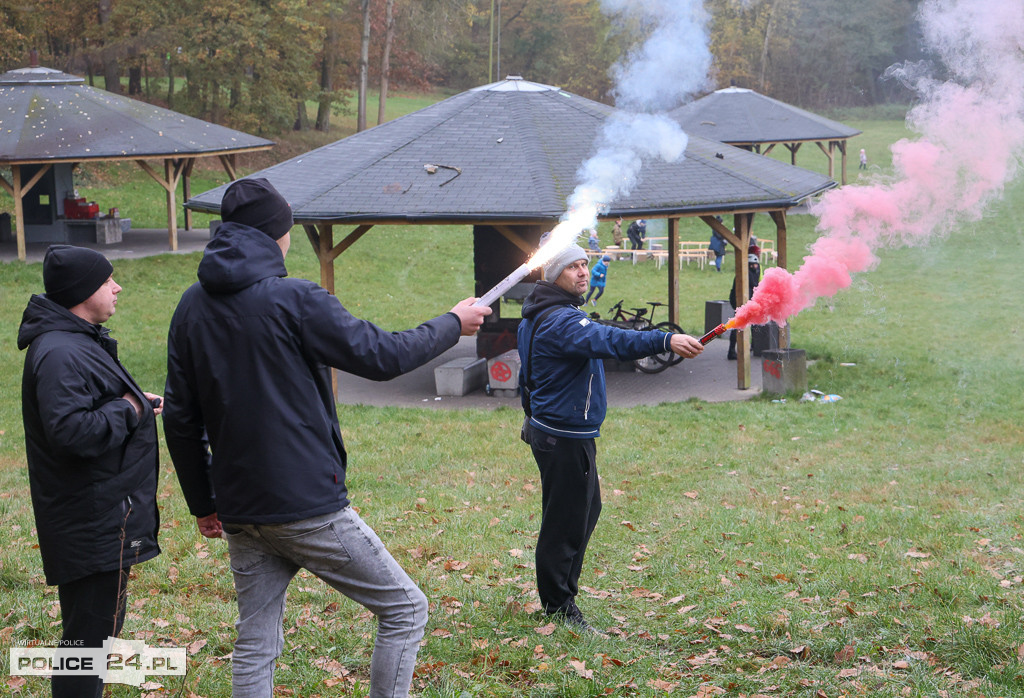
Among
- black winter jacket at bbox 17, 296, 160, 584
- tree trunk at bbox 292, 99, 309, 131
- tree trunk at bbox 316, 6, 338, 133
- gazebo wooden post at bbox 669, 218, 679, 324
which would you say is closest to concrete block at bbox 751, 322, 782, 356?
gazebo wooden post at bbox 669, 218, 679, 324

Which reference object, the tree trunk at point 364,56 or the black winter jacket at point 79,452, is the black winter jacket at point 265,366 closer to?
the black winter jacket at point 79,452

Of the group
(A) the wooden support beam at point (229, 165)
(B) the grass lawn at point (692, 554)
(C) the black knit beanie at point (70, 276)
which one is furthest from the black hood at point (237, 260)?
(A) the wooden support beam at point (229, 165)

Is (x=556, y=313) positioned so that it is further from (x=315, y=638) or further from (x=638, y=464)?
(x=638, y=464)

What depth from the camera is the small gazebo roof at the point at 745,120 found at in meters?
32.3

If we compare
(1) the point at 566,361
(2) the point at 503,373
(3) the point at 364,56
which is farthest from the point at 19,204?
(3) the point at 364,56

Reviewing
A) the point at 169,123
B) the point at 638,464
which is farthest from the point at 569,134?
the point at 169,123

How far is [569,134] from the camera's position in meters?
15.5

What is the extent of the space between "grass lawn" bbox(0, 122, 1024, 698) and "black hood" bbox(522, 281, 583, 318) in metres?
1.76

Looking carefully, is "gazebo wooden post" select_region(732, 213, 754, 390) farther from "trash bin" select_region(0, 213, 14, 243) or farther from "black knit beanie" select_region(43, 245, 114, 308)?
"trash bin" select_region(0, 213, 14, 243)

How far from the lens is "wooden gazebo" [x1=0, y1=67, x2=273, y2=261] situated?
23.5 metres

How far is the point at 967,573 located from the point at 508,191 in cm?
907

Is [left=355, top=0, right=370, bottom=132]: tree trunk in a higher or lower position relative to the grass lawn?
higher

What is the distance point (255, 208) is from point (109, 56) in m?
42.1

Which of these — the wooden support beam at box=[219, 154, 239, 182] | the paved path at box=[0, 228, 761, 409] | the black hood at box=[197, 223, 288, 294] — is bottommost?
the paved path at box=[0, 228, 761, 409]
